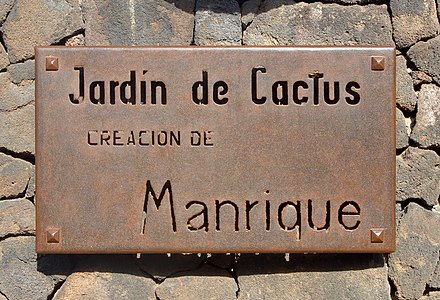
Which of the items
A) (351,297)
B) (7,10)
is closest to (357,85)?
(351,297)

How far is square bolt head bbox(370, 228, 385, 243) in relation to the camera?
1.71 m

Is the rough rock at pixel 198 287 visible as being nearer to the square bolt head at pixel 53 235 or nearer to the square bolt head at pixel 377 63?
the square bolt head at pixel 53 235

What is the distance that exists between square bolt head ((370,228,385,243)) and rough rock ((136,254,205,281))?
1.48 feet

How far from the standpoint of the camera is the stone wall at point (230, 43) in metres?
1.75

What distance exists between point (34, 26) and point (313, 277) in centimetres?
102

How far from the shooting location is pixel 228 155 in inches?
67.0

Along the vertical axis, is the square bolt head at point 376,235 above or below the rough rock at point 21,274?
above

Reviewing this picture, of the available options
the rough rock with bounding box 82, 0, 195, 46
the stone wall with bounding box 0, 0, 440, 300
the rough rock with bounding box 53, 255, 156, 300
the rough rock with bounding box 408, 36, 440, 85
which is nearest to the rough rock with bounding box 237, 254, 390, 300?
the stone wall with bounding box 0, 0, 440, 300

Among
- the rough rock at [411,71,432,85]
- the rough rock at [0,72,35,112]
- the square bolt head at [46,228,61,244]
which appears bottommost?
the square bolt head at [46,228,61,244]

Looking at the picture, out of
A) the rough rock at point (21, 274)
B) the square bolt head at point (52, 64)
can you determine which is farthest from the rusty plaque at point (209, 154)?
the rough rock at point (21, 274)

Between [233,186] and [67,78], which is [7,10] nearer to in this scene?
[67,78]

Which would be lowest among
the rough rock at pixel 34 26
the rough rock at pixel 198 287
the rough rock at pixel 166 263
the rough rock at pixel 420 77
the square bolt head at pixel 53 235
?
the rough rock at pixel 198 287

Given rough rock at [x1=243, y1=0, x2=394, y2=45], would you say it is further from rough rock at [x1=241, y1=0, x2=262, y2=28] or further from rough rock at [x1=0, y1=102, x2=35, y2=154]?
rough rock at [x1=0, y1=102, x2=35, y2=154]

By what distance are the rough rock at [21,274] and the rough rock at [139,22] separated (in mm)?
585
